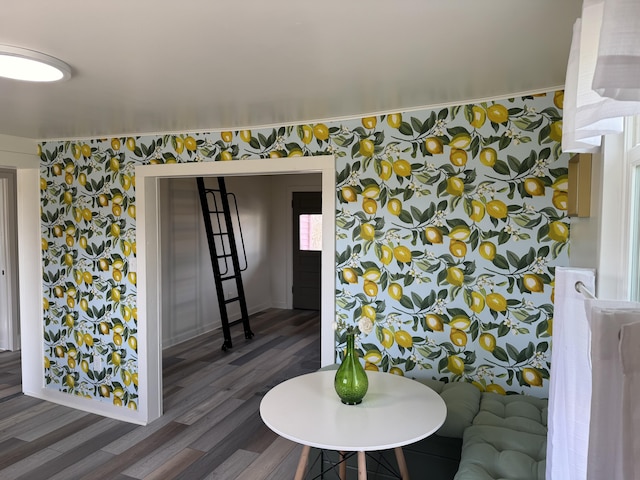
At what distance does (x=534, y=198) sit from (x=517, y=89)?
21.0 inches

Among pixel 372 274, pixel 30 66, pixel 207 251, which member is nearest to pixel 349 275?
pixel 372 274

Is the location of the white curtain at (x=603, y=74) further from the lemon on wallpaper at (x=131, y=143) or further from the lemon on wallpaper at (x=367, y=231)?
the lemon on wallpaper at (x=131, y=143)

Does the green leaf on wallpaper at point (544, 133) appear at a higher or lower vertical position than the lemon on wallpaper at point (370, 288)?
higher

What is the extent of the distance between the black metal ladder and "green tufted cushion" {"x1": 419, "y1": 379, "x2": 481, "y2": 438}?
327 cm

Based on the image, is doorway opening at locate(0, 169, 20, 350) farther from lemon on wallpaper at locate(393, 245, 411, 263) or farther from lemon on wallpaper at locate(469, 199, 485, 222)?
lemon on wallpaper at locate(469, 199, 485, 222)

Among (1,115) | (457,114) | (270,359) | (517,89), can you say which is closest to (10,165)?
Answer: (1,115)

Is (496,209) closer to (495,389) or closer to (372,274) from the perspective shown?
(372,274)

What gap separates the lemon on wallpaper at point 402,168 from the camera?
2.41 metres

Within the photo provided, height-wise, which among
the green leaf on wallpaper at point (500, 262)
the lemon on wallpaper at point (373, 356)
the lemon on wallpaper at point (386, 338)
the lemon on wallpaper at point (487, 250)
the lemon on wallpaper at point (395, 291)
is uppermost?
the lemon on wallpaper at point (487, 250)

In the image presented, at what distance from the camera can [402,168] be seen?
242 centimetres

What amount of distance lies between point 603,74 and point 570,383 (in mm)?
764

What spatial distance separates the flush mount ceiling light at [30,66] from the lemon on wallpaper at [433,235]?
6.00 ft

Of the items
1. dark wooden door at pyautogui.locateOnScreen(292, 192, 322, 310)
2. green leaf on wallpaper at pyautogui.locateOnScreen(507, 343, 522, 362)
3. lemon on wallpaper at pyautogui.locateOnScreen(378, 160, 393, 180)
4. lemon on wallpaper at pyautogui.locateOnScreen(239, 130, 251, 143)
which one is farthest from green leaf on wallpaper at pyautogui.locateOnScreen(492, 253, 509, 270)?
dark wooden door at pyautogui.locateOnScreen(292, 192, 322, 310)

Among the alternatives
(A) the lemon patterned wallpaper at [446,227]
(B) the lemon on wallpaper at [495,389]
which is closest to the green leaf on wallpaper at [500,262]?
(A) the lemon patterned wallpaper at [446,227]
